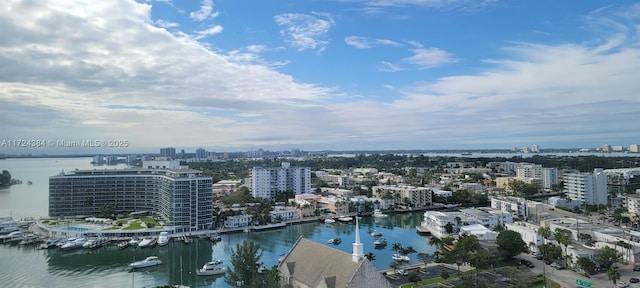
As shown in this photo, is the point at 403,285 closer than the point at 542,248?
Yes

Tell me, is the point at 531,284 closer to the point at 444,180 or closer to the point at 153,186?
the point at 153,186

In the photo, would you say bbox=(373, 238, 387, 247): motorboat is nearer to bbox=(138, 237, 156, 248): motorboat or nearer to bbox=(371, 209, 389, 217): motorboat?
bbox=(371, 209, 389, 217): motorboat

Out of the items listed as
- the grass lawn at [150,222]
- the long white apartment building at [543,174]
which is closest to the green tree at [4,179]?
the grass lawn at [150,222]

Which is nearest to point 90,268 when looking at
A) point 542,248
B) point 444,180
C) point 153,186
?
point 153,186

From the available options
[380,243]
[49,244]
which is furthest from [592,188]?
[49,244]

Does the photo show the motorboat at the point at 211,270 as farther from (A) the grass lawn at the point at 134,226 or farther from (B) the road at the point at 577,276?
(B) the road at the point at 577,276

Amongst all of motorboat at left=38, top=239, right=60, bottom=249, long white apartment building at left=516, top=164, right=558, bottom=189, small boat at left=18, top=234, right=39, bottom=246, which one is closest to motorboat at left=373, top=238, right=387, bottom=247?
motorboat at left=38, top=239, right=60, bottom=249

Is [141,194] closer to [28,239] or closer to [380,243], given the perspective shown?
[28,239]
